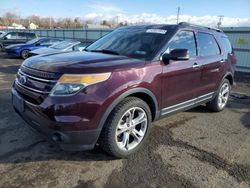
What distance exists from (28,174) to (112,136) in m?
1.09

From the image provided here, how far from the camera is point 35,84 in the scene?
10.5 feet

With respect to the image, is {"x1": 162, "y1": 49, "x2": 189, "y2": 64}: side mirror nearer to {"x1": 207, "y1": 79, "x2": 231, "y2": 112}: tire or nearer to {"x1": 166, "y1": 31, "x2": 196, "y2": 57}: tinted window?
{"x1": 166, "y1": 31, "x2": 196, "y2": 57}: tinted window

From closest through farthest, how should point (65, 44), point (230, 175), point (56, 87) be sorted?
1. point (56, 87)
2. point (230, 175)
3. point (65, 44)

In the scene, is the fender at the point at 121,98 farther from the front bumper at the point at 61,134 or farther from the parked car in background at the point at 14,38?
the parked car in background at the point at 14,38

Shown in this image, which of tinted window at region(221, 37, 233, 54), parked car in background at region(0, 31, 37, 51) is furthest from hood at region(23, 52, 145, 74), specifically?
parked car in background at region(0, 31, 37, 51)

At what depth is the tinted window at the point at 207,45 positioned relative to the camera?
4750mm

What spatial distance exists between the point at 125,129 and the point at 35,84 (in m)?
1.29

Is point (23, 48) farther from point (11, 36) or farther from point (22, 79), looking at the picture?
point (22, 79)

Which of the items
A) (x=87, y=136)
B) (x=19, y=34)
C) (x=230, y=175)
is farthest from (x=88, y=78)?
(x=19, y=34)

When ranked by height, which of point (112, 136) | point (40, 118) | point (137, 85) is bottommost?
point (112, 136)

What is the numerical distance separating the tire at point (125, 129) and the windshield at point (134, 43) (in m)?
0.76

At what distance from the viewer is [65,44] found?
13234 mm

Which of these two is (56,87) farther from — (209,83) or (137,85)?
(209,83)

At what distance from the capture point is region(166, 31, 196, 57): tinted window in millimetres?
4094
